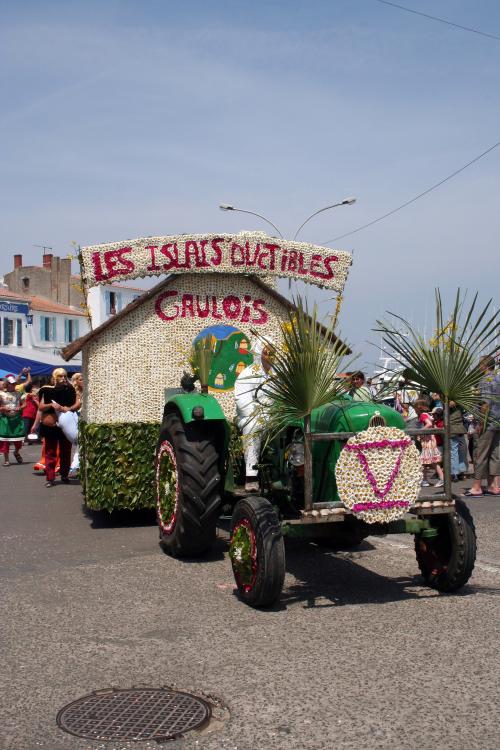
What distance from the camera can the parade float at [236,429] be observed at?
229 inches

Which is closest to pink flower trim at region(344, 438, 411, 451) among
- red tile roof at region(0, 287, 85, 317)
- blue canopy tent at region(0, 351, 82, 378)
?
blue canopy tent at region(0, 351, 82, 378)

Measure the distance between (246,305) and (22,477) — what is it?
6844mm

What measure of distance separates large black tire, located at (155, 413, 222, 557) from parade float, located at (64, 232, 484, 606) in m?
0.01

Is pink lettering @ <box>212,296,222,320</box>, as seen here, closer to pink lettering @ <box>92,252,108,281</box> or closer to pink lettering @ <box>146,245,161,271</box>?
pink lettering @ <box>146,245,161,271</box>

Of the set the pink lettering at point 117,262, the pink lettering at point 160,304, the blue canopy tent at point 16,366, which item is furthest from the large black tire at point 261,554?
the blue canopy tent at point 16,366

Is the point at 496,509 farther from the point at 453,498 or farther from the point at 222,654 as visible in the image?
the point at 222,654

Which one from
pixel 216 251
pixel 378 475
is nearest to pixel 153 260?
pixel 216 251

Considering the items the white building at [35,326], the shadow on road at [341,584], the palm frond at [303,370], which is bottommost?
the shadow on road at [341,584]

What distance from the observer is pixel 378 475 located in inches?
226

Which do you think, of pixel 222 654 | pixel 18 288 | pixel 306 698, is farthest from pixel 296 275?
pixel 18 288

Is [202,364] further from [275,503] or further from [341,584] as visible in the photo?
[341,584]

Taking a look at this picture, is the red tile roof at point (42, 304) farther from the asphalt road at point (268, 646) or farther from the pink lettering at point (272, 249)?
the asphalt road at point (268, 646)

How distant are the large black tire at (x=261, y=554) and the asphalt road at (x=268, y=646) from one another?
0.46ft

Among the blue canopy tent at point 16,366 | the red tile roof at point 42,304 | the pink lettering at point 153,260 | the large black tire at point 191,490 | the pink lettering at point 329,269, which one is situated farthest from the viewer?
the red tile roof at point 42,304
